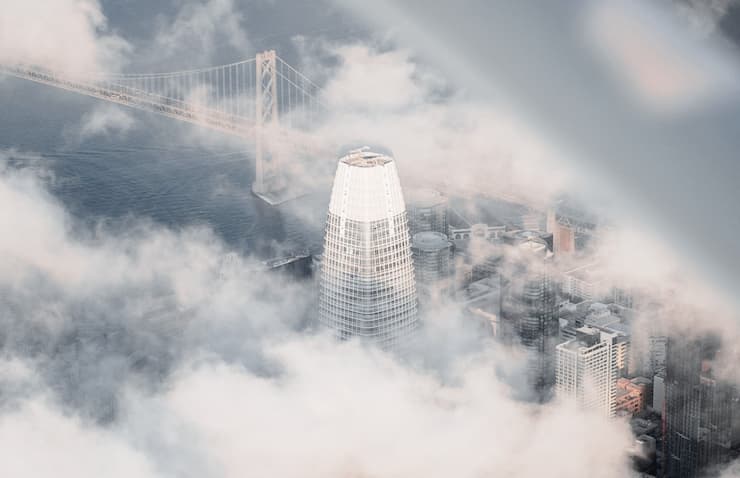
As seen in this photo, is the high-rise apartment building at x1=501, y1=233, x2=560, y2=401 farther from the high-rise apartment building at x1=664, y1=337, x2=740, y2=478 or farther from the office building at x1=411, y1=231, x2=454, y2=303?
the high-rise apartment building at x1=664, y1=337, x2=740, y2=478

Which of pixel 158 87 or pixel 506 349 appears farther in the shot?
pixel 158 87

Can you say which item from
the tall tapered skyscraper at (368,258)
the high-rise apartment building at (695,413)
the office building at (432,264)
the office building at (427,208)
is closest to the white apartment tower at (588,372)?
the high-rise apartment building at (695,413)

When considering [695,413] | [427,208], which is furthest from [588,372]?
[427,208]

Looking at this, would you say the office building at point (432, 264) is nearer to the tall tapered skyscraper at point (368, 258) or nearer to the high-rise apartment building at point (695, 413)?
the tall tapered skyscraper at point (368, 258)

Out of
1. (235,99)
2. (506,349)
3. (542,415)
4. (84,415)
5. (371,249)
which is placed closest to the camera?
(84,415)

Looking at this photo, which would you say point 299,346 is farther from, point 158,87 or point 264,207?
point 158,87

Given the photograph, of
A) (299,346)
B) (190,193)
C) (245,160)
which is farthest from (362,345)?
(245,160)
